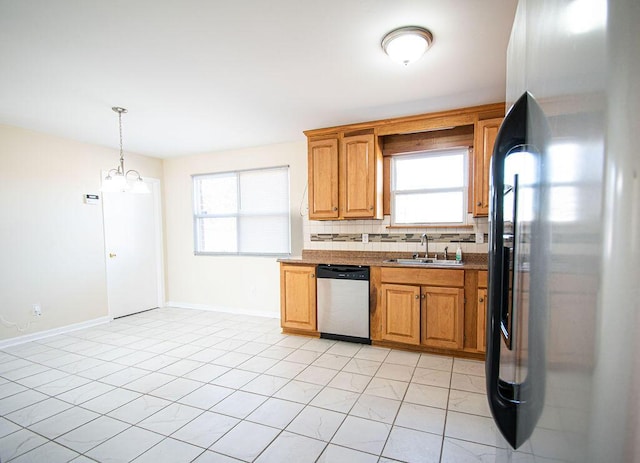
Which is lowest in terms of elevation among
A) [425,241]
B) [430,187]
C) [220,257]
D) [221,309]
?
[221,309]

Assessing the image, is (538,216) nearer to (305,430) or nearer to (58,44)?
(305,430)

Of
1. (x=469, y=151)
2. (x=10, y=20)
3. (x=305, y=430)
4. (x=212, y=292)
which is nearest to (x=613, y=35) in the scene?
(x=305, y=430)

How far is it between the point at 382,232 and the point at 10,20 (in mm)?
3601

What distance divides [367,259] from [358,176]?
1.04m

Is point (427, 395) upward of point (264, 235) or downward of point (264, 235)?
downward

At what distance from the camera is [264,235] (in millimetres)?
4781

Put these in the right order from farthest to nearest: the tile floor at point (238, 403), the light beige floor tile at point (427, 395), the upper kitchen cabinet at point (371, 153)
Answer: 1. the upper kitchen cabinet at point (371, 153)
2. the light beige floor tile at point (427, 395)
3. the tile floor at point (238, 403)

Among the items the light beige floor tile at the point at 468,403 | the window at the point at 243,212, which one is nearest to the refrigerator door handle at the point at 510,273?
the light beige floor tile at the point at 468,403

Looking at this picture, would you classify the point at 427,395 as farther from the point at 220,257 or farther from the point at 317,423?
the point at 220,257

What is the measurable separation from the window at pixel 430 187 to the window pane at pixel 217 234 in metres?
2.55

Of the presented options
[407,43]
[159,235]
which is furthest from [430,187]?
[159,235]

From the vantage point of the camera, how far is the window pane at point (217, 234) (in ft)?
16.5

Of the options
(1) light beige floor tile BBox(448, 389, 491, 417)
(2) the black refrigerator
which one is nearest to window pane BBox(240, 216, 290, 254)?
(1) light beige floor tile BBox(448, 389, 491, 417)

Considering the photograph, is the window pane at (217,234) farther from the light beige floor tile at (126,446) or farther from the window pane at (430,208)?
the light beige floor tile at (126,446)
